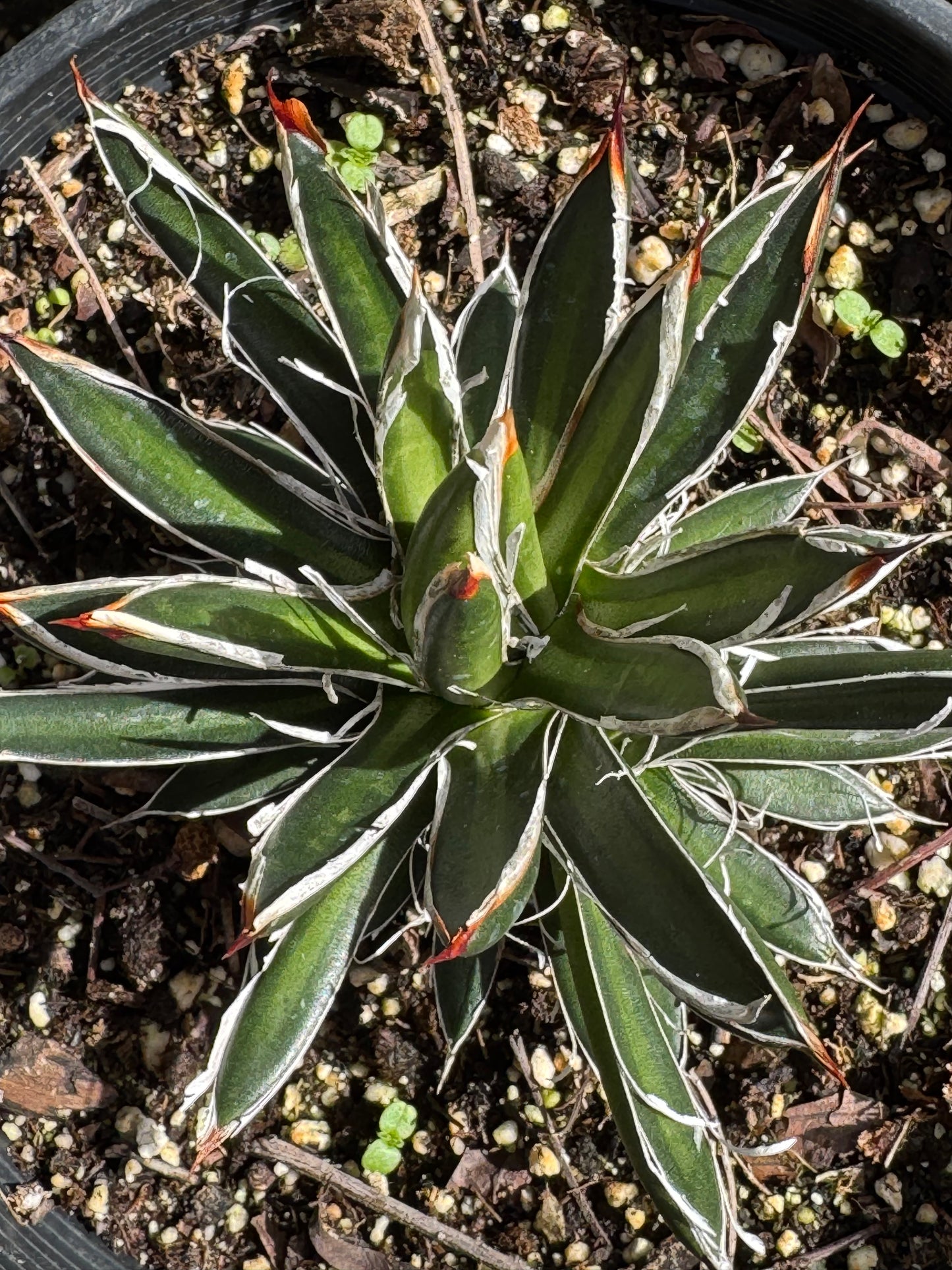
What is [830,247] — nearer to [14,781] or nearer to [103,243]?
[103,243]

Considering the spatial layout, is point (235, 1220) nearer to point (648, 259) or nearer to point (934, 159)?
point (648, 259)

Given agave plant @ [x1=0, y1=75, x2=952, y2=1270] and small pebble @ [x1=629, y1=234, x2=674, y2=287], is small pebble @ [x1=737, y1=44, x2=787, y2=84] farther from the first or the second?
agave plant @ [x1=0, y1=75, x2=952, y2=1270]

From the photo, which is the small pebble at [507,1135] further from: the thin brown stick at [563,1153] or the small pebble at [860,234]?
the small pebble at [860,234]

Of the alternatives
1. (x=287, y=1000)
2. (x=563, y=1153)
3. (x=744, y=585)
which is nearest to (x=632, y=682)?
(x=744, y=585)

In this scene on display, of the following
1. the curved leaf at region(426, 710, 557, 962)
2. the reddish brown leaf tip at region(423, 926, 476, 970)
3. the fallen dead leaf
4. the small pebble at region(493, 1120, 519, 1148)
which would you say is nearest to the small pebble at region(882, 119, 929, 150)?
the curved leaf at region(426, 710, 557, 962)

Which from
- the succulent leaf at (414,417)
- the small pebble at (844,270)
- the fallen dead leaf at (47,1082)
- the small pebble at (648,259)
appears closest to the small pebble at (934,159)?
the small pebble at (844,270)
